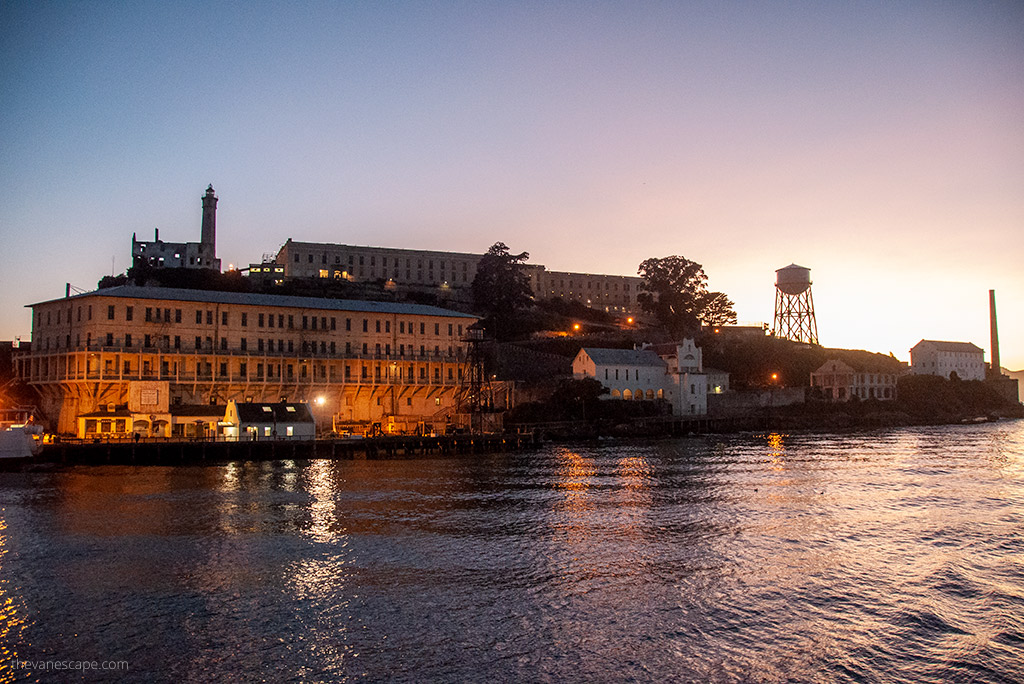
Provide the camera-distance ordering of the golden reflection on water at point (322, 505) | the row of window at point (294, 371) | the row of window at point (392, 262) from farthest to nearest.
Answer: the row of window at point (392, 262), the row of window at point (294, 371), the golden reflection on water at point (322, 505)


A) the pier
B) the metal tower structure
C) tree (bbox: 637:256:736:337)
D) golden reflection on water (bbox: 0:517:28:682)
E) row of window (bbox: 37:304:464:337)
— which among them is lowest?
golden reflection on water (bbox: 0:517:28:682)

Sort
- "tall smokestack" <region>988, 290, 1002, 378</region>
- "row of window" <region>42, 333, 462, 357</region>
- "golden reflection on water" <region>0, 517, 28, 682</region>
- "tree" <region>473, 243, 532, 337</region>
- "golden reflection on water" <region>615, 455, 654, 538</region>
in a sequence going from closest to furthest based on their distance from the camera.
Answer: "golden reflection on water" <region>0, 517, 28, 682</region> → "golden reflection on water" <region>615, 455, 654, 538</region> → "row of window" <region>42, 333, 462, 357</region> → "tree" <region>473, 243, 532, 337</region> → "tall smokestack" <region>988, 290, 1002, 378</region>

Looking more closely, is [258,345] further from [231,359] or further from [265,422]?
[265,422]

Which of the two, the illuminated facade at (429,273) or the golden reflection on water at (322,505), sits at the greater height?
the illuminated facade at (429,273)

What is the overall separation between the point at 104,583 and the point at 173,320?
157 ft

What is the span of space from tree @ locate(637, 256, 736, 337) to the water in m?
74.0

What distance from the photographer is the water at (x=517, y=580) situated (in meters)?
16.3

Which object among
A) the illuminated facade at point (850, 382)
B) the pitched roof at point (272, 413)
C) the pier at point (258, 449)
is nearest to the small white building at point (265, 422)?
the pitched roof at point (272, 413)

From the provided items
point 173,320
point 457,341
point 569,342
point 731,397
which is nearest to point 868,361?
point 731,397

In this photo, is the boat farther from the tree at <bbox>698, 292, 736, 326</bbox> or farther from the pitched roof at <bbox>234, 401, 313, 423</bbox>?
the tree at <bbox>698, 292, 736, 326</bbox>

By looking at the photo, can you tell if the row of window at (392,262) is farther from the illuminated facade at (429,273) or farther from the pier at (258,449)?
the pier at (258,449)

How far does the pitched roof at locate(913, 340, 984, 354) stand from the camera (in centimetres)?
12394

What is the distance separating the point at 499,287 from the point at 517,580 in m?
87.5

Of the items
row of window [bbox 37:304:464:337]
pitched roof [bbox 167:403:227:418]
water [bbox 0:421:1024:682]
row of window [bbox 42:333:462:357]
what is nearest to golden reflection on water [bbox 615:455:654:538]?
water [bbox 0:421:1024:682]
